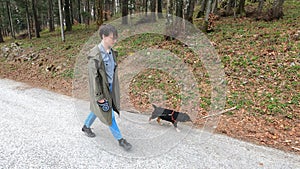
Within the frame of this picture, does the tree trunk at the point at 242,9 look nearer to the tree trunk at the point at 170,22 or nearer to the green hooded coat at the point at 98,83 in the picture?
the tree trunk at the point at 170,22

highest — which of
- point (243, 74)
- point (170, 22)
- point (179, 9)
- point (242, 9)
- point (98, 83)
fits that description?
point (242, 9)

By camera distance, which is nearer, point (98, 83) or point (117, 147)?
point (98, 83)

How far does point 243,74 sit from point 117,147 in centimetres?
437

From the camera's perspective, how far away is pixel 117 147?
2863mm

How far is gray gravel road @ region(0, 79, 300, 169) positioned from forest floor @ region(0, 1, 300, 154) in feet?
1.76

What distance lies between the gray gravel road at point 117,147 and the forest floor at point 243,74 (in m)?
0.54

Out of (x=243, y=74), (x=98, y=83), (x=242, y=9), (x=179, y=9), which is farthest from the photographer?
(x=242, y=9)

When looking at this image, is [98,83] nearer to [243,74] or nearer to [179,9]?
[243,74]

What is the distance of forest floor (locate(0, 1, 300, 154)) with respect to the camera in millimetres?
3736

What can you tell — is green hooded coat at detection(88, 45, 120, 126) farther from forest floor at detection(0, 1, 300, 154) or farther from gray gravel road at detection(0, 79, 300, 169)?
forest floor at detection(0, 1, 300, 154)

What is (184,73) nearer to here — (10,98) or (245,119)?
(245,119)

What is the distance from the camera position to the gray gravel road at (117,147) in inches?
100

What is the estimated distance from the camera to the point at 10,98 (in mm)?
4883

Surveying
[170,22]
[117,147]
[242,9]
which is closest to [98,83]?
[117,147]
